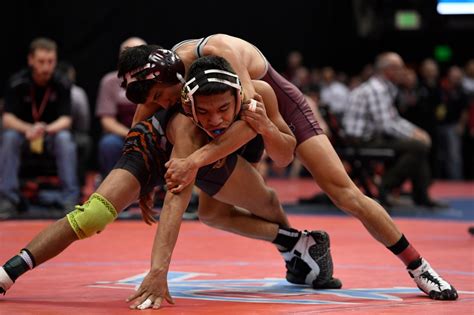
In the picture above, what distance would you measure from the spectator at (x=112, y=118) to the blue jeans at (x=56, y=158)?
23 cm

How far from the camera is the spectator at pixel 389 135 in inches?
332

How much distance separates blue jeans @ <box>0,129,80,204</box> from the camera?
Result: 24.4 ft

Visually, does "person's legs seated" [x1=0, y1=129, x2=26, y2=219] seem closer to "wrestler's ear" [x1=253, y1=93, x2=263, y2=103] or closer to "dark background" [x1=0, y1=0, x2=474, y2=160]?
"wrestler's ear" [x1=253, y1=93, x2=263, y2=103]

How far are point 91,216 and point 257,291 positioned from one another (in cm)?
73

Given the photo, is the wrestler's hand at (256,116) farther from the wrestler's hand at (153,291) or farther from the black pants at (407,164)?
the black pants at (407,164)

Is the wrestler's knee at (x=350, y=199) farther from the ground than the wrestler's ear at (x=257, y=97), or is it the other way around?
the wrestler's ear at (x=257, y=97)

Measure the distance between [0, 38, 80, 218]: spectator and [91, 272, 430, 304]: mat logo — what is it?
127 inches

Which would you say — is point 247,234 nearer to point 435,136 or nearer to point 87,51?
point 435,136

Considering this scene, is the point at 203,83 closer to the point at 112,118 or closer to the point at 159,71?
the point at 159,71

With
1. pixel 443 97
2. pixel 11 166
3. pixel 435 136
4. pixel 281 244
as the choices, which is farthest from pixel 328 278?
pixel 443 97

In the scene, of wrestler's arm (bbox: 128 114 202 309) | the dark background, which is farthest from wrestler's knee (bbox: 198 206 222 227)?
the dark background

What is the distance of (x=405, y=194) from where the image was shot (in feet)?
31.2

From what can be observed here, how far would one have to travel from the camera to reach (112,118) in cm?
775

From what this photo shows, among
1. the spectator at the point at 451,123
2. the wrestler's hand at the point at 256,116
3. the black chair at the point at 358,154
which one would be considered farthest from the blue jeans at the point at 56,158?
the spectator at the point at 451,123
